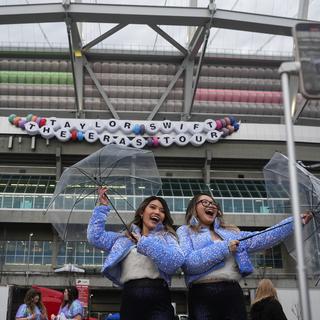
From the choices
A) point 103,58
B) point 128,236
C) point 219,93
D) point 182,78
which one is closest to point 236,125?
point 219,93

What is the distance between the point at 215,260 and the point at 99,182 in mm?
2409

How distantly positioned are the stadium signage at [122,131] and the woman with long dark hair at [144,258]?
29153 mm

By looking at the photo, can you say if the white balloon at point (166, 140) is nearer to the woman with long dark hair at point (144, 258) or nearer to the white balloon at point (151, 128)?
the white balloon at point (151, 128)

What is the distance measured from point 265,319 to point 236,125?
29656 mm

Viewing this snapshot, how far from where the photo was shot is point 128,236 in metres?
4.14

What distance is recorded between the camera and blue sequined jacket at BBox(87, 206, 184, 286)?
365cm

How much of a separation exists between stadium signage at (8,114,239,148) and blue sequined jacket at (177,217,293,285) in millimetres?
29237

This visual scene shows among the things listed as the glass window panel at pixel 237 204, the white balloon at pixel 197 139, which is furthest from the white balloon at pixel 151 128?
the glass window panel at pixel 237 204

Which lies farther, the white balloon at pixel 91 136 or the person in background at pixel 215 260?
the white balloon at pixel 91 136

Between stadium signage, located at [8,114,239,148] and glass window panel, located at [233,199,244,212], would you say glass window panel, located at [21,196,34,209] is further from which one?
glass window panel, located at [233,199,244,212]

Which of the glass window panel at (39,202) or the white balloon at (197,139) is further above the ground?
the white balloon at (197,139)

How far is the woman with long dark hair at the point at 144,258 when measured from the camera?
369 cm

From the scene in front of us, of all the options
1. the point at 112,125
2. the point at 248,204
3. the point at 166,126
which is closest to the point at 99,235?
the point at 248,204

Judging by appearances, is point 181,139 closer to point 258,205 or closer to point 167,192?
point 167,192
